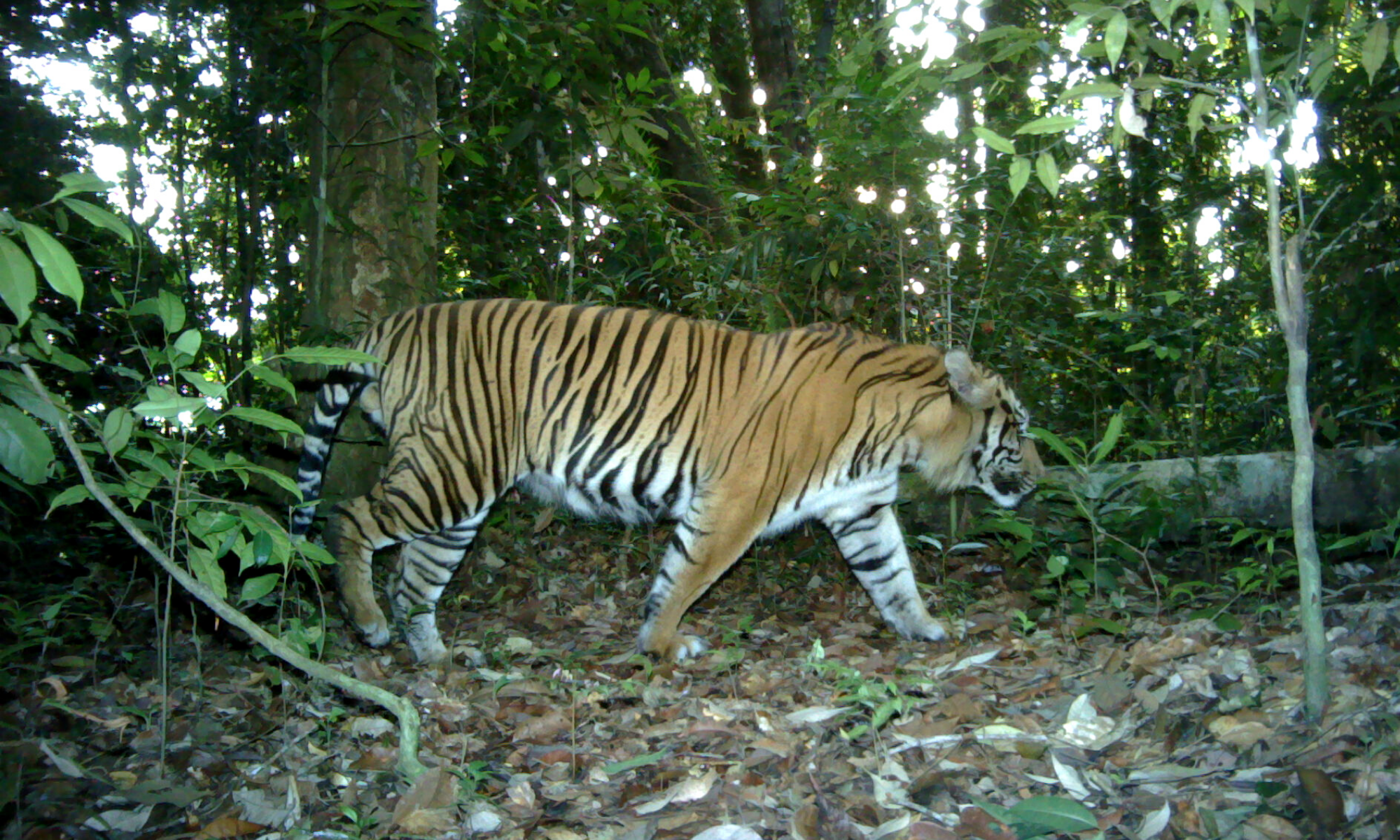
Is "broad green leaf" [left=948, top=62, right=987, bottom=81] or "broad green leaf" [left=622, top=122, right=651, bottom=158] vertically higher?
"broad green leaf" [left=622, top=122, right=651, bottom=158]

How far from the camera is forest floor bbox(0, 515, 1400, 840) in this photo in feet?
7.80

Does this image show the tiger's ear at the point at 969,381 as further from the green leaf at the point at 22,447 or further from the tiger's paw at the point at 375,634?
the green leaf at the point at 22,447

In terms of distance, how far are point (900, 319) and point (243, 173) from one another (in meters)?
4.26

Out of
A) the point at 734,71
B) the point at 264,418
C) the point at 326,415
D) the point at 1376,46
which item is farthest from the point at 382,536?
the point at 734,71

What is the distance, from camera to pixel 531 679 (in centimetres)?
379

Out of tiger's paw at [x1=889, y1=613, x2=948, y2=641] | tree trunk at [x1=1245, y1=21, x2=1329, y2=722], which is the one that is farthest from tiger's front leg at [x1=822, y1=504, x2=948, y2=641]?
tree trunk at [x1=1245, y1=21, x2=1329, y2=722]

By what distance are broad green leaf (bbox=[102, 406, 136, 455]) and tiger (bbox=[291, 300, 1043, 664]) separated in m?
2.06

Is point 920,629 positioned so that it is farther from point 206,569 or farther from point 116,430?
point 116,430

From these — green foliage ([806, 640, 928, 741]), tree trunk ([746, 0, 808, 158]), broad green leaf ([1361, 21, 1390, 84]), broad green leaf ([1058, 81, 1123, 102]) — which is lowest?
green foliage ([806, 640, 928, 741])

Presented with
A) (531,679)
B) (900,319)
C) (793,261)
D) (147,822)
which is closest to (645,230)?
(793,261)

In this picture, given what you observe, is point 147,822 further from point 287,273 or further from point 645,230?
point 645,230

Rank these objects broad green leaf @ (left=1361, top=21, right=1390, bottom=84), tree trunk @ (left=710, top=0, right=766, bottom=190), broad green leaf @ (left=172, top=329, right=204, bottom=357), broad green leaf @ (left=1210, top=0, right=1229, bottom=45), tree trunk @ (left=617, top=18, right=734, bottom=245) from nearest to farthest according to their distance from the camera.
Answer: broad green leaf @ (left=1210, top=0, right=1229, bottom=45)
broad green leaf @ (left=1361, top=21, right=1390, bottom=84)
broad green leaf @ (left=172, top=329, right=204, bottom=357)
tree trunk @ (left=617, top=18, right=734, bottom=245)
tree trunk @ (left=710, top=0, right=766, bottom=190)

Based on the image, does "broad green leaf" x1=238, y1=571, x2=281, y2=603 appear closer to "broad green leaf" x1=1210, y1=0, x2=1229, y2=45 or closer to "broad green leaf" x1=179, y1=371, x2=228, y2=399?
"broad green leaf" x1=179, y1=371, x2=228, y2=399

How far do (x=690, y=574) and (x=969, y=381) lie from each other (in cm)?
161
